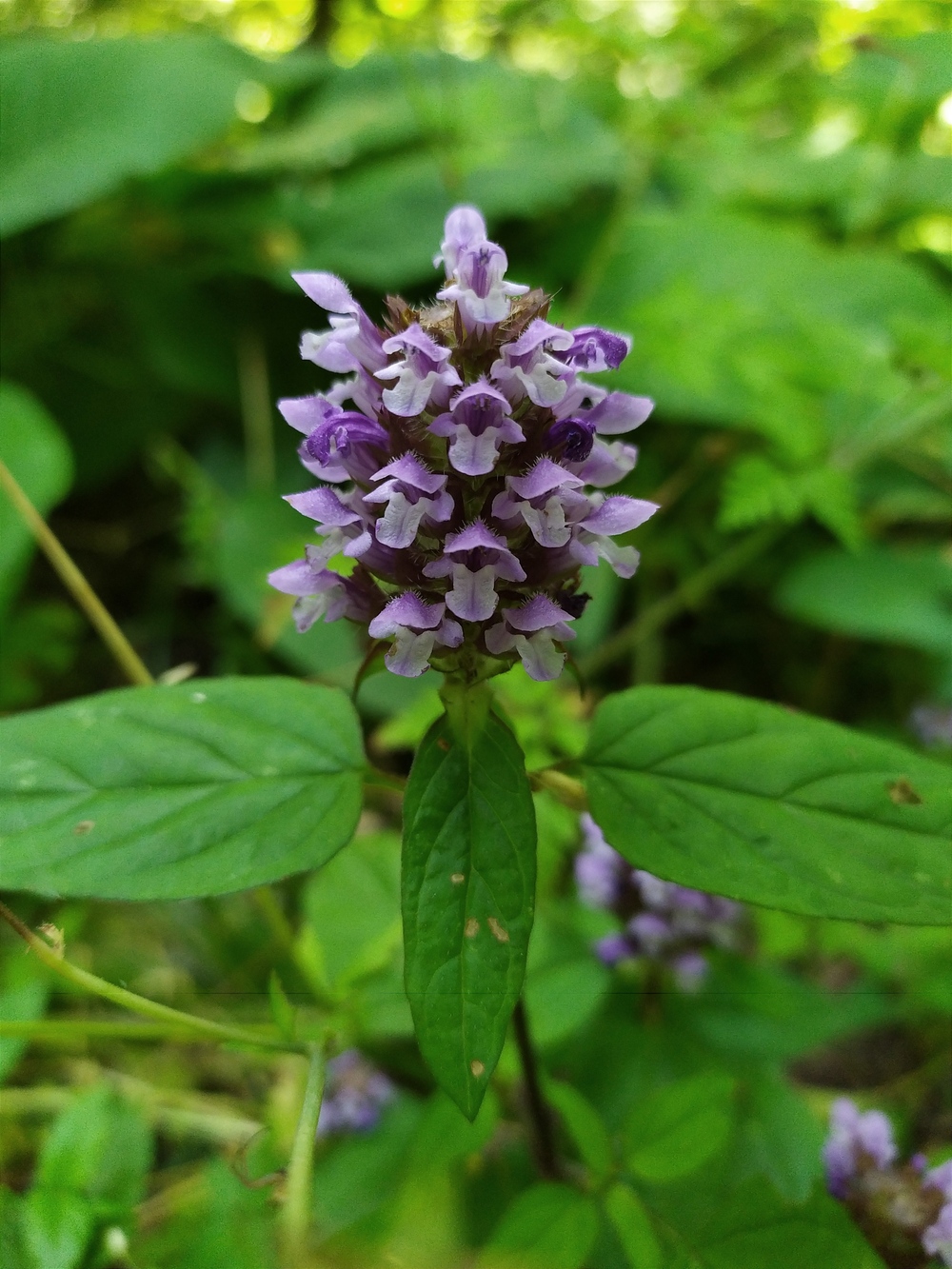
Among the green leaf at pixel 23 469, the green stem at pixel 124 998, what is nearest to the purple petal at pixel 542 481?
the green stem at pixel 124 998

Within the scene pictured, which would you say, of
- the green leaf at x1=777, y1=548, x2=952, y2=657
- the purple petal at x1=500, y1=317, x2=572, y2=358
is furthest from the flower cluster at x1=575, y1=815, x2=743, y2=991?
the green leaf at x1=777, y1=548, x2=952, y2=657

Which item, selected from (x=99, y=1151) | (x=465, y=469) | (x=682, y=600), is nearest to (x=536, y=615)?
(x=465, y=469)

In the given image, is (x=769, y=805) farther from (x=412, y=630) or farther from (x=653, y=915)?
(x=653, y=915)

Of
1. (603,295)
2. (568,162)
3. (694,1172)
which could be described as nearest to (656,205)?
(568,162)

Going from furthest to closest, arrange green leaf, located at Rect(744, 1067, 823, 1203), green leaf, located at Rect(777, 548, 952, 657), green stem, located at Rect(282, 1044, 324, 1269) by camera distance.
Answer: green leaf, located at Rect(777, 548, 952, 657) < green leaf, located at Rect(744, 1067, 823, 1203) < green stem, located at Rect(282, 1044, 324, 1269)

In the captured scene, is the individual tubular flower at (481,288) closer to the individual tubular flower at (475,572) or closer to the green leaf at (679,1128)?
the individual tubular flower at (475,572)

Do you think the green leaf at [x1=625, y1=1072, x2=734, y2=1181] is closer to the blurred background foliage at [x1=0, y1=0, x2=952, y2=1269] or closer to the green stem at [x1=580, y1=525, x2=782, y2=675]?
the blurred background foliage at [x1=0, y1=0, x2=952, y2=1269]
